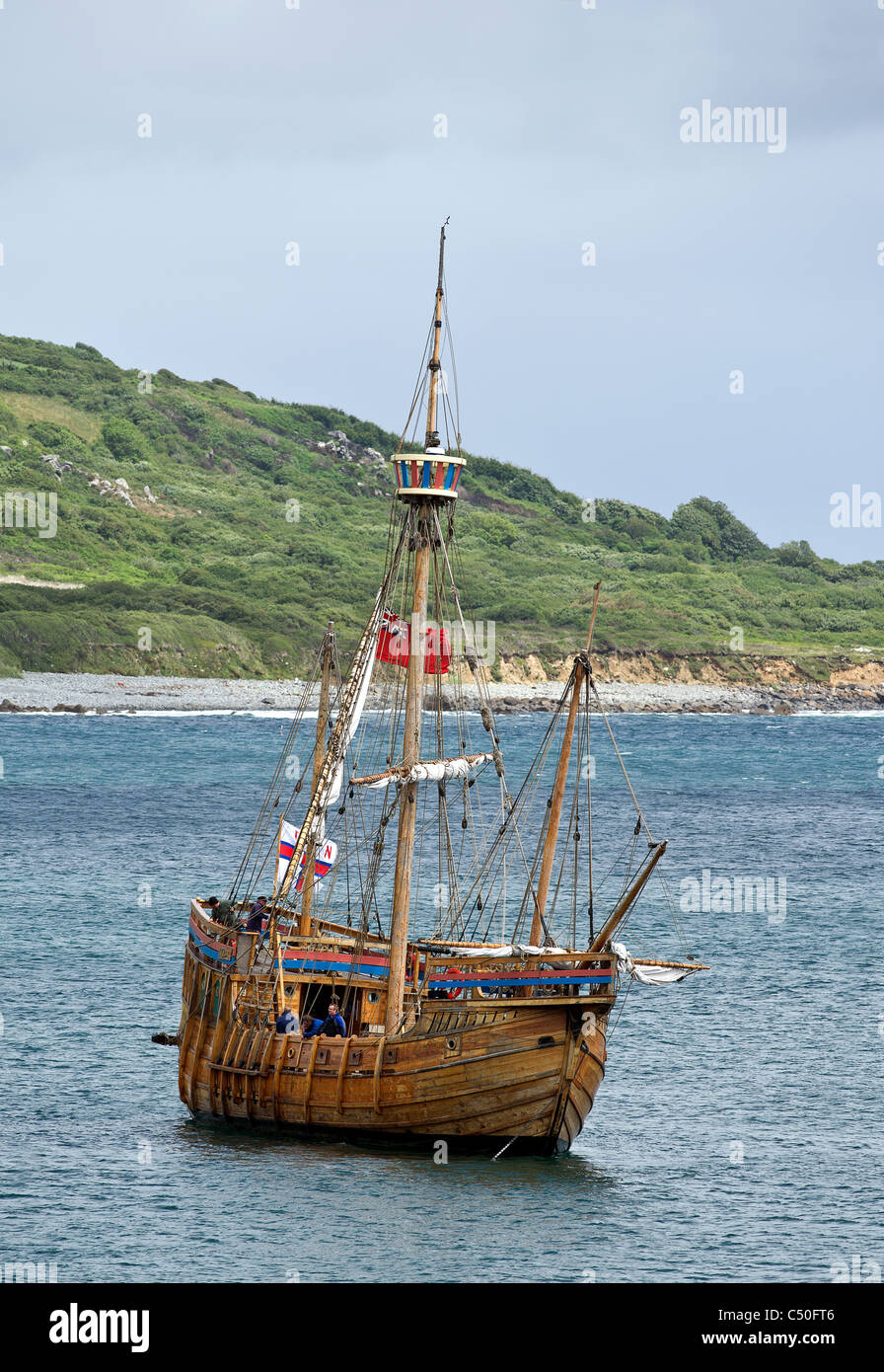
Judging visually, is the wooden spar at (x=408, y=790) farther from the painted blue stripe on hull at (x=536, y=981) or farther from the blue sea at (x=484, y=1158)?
the blue sea at (x=484, y=1158)

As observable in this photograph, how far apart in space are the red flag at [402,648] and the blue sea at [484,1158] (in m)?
10.6

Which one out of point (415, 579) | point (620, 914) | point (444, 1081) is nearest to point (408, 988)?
point (444, 1081)

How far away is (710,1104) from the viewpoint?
139 feet

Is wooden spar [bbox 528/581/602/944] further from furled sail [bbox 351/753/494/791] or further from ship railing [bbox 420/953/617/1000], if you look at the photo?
ship railing [bbox 420/953/617/1000]

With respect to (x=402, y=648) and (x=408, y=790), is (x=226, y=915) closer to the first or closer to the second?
(x=408, y=790)

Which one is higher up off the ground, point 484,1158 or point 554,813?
point 554,813

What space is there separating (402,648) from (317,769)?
570 centimetres

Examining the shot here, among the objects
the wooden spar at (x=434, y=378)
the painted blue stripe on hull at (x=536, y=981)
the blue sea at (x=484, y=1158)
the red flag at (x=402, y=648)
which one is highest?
the wooden spar at (x=434, y=378)

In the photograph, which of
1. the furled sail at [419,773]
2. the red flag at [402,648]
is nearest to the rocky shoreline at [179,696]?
the red flag at [402,648]

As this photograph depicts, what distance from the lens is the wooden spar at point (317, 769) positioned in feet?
136

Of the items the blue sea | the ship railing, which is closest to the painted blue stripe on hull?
the ship railing

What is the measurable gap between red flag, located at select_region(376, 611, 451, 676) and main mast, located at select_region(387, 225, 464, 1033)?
0.30m

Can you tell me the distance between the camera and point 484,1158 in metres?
36.1

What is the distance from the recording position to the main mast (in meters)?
37.8
